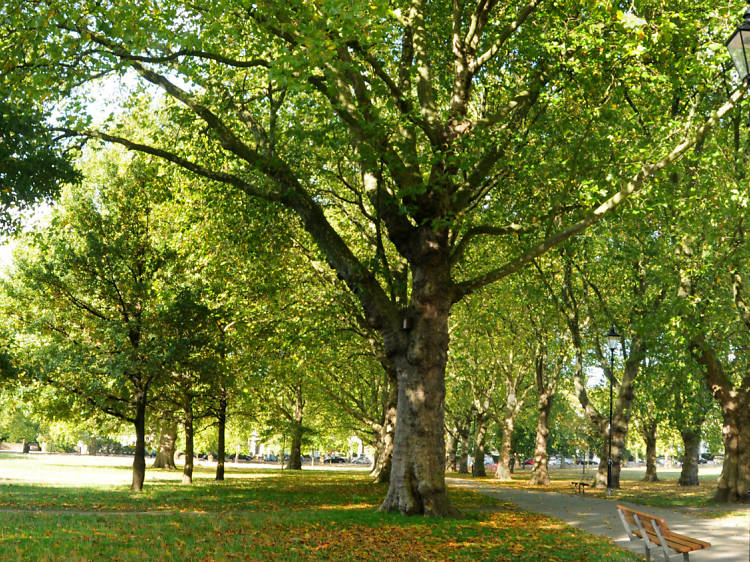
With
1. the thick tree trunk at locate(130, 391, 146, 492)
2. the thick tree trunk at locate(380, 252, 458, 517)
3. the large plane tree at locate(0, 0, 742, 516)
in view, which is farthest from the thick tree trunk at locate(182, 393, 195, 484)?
the thick tree trunk at locate(380, 252, 458, 517)

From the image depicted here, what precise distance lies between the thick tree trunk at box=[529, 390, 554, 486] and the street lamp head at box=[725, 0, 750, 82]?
2706 centimetres

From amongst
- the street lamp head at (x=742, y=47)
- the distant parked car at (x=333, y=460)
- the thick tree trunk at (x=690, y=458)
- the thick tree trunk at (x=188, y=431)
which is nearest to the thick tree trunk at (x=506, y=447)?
the thick tree trunk at (x=690, y=458)

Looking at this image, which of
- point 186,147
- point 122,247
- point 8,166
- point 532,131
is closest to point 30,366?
point 122,247

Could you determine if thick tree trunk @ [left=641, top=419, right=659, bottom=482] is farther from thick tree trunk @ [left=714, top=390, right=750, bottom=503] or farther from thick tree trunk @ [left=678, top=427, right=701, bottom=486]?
thick tree trunk @ [left=714, top=390, right=750, bottom=503]

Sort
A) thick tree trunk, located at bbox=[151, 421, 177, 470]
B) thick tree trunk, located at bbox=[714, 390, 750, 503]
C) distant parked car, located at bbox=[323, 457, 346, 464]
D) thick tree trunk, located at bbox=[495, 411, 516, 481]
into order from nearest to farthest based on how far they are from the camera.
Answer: thick tree trunk, located at bbox=[714, 390, 750, 503]
thick tree trunk, located at bbox=[495, 411, 516, 481]
thick tree trunk, located at bbox=[151, 421, 177, 470]
distant parked car, located at bbox=[323, 457, 346, 464]

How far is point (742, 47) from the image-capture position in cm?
824

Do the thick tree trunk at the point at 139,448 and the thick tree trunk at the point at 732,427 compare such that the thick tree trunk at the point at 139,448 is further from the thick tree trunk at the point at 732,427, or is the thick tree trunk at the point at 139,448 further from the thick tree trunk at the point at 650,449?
the thick tree trunk at the point at 650,449

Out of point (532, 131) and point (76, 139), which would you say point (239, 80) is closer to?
point (76, 139)

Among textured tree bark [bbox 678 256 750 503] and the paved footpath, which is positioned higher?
textured tree bark [bbox 678 256 750 503]

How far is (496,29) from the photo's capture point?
55.5 feet

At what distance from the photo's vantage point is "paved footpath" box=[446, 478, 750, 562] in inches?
422

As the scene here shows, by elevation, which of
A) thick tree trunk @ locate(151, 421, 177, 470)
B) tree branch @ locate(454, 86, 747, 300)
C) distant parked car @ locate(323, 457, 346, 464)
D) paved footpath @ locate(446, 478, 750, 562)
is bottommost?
distant parked car @ locate(323, 457, 346, 464)

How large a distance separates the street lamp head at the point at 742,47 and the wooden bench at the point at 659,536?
5747mm

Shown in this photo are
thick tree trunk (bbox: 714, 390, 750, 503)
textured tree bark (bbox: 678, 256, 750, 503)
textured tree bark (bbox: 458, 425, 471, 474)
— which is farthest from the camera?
textured tree bark (bbox: 458, 425, 471, 474)
